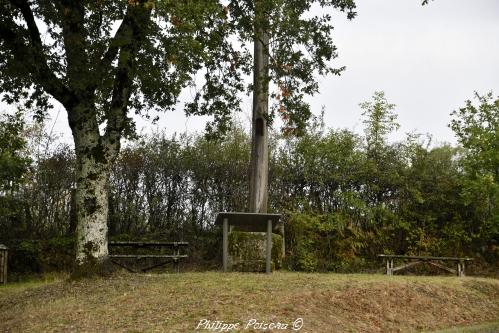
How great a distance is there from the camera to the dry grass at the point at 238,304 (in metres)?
8.13

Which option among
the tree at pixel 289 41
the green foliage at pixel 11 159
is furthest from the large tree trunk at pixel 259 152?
the green foliage at pixel 11 159

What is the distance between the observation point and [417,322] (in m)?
9.80

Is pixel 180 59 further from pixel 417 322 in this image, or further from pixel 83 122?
pixel 417 322

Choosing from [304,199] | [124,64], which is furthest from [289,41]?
[304,199]

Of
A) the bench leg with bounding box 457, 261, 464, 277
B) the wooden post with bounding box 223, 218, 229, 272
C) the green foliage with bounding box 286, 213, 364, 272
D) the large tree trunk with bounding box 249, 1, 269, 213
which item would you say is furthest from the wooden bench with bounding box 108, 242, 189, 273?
the bench leg with bounding box 457, 261, 464, 277

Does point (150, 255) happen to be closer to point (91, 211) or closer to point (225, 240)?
point (225, 240)

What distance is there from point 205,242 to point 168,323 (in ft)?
32.9

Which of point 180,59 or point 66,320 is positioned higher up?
point 180,59

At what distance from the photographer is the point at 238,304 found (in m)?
8.61

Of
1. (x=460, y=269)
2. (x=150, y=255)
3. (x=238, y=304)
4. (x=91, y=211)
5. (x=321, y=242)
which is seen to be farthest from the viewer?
(x=321, y=242)

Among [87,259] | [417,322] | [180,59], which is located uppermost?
[180,59]

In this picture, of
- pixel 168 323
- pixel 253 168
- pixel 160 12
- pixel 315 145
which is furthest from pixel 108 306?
pixel 315 145

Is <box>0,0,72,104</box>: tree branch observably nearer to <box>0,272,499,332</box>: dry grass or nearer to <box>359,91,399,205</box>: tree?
<box>0,272,499,332</box>: dry grass

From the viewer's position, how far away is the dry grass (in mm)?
8126
